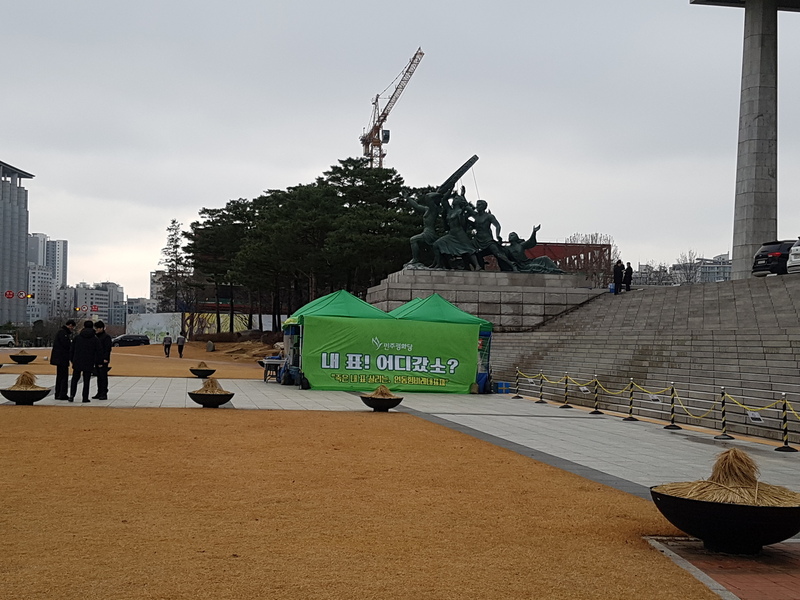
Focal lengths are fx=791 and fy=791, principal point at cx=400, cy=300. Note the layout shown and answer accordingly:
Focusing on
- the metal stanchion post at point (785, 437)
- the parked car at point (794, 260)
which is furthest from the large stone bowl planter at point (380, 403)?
the parked car at point (794, 260)

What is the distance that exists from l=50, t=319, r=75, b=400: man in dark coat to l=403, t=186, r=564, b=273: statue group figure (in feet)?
75.1

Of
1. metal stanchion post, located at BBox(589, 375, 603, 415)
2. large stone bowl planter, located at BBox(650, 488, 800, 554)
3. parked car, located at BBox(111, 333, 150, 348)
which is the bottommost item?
parked car, located at BBox(111, 333, 150, 348)

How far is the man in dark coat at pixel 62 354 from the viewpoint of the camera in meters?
16.9

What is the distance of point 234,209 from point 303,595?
64.0 m

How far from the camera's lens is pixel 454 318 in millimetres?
24516

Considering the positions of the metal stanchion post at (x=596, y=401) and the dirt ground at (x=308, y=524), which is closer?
the dirt ground at (x=308, y=524)

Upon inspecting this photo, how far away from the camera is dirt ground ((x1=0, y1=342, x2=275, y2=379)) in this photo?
3150 cm

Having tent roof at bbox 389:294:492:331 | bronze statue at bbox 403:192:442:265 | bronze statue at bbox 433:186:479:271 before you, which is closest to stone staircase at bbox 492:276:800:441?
tent roof at bbox 389:294:492:331

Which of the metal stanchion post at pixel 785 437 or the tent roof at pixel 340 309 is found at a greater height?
the tent roof at pixel 340 309

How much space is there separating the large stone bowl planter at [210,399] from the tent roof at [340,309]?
6597 millimetres

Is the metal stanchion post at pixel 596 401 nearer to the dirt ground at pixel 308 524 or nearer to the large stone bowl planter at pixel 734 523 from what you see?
the dirt ground at pixel 308 524

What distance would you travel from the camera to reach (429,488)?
8547mm

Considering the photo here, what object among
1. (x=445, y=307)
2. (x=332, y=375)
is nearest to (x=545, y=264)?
(x=445, y=307)

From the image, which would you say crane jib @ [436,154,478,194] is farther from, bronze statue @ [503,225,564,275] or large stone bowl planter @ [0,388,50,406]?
large stone bowl planter @ [0,388,50,406]
